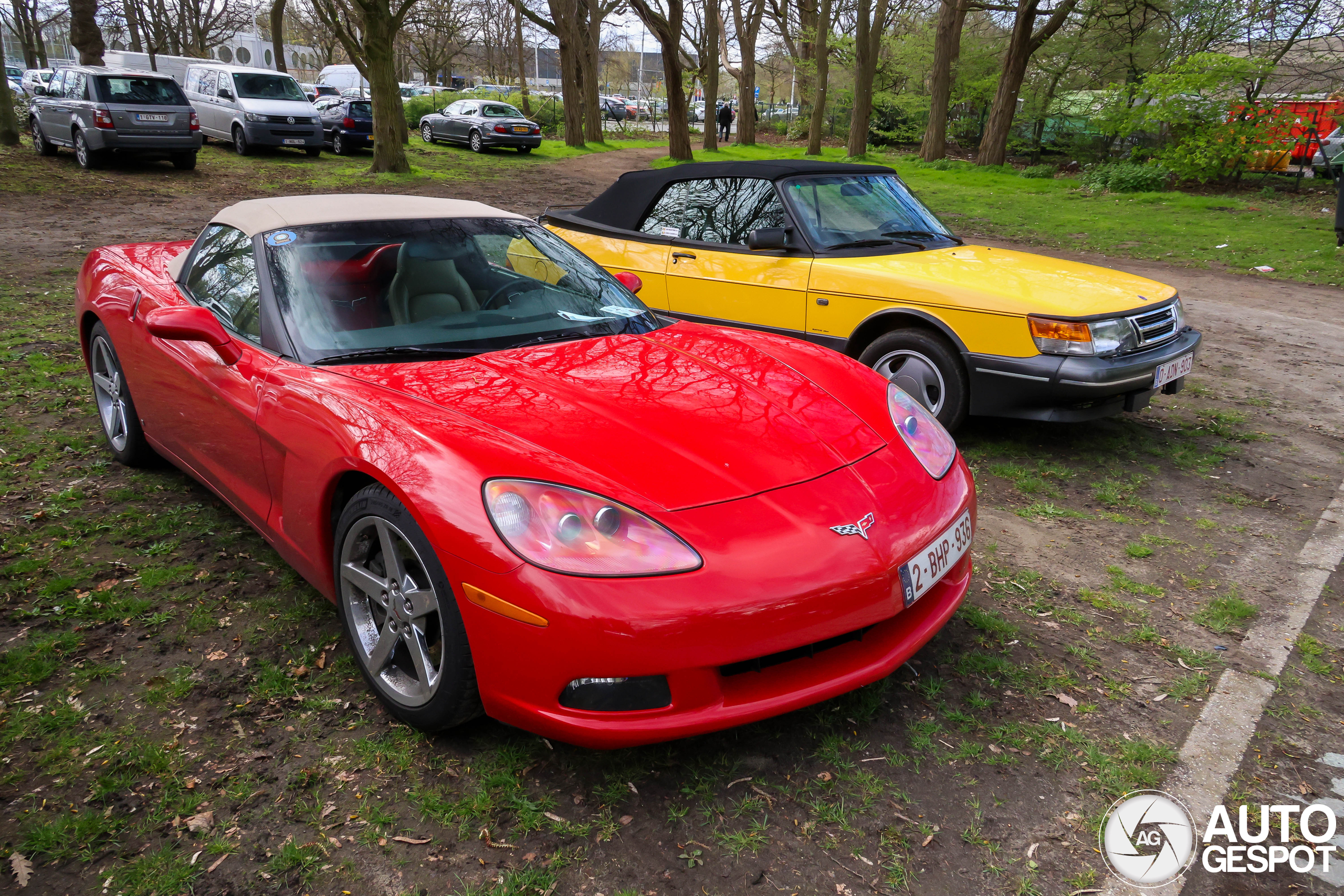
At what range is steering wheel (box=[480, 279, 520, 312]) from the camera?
3303mm

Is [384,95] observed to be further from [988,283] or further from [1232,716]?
[1232,716]

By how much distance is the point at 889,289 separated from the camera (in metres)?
4.89

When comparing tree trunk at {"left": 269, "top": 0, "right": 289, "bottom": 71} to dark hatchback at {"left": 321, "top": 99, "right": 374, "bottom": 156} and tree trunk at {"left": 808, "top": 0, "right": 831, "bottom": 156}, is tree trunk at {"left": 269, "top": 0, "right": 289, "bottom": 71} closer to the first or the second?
dark hatchback at {"left": 321, "top": 99, "right": 374, "bottom": 156}

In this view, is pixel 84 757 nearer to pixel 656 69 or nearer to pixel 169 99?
pixel 169 99

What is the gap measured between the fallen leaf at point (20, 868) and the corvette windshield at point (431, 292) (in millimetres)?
1526

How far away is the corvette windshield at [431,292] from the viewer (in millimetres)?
2980

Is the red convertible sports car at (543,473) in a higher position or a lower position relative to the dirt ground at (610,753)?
higher

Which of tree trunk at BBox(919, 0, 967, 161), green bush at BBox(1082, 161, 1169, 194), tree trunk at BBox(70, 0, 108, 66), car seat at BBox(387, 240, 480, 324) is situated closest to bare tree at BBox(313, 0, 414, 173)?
tree trunk at BBox(70, 0, 108, 66)

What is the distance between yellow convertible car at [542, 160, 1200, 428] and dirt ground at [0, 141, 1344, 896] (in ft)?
2.13

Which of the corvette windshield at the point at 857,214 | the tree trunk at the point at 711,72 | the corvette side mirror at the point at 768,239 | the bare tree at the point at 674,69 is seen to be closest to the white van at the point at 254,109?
the bare tree at the point at 674,69

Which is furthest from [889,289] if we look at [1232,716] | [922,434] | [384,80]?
[384,80]

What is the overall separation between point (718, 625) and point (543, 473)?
0.59 meters

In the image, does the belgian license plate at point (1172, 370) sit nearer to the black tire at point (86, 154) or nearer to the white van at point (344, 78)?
the black tire at point (86, 154)

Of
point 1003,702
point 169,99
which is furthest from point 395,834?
point 169,99
